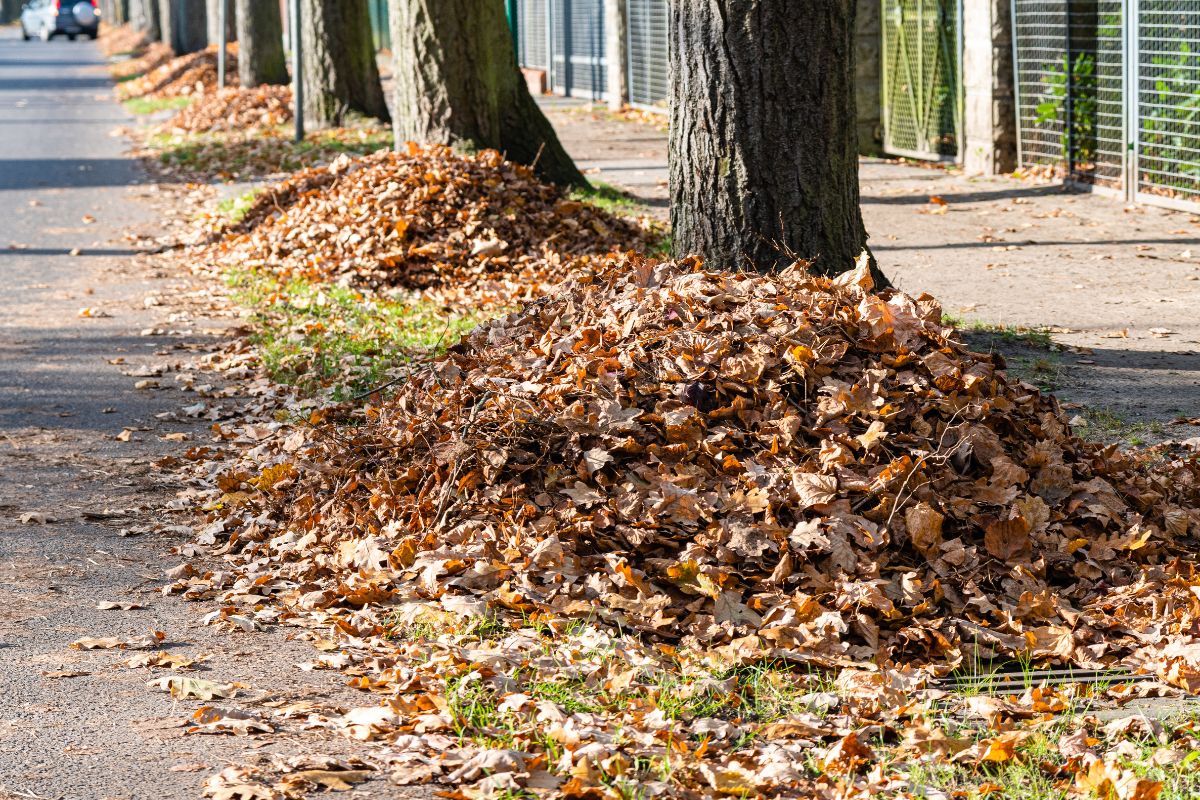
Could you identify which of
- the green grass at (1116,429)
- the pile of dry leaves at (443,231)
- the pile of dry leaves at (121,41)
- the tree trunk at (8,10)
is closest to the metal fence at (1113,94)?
the pile of dry leaves at (443,231)

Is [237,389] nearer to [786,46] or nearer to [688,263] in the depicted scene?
[688,263]

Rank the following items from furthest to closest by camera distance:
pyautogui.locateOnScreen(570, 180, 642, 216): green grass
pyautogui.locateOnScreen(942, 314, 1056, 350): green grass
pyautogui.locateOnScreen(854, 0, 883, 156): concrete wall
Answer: pyautogui.locateOnScreen(854, 0, 883, 156): concrete wall, pyautogui.locateOnScreen(570, 180, 642, 216): green grass, pyautogui.locateOnScreen(942, 314, 1056, 350): green grass

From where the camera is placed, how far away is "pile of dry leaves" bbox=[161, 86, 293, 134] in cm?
2062

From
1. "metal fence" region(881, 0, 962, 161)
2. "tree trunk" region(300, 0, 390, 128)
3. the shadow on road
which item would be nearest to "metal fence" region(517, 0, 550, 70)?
"tree trunk" region(300, 0, 390, 128)

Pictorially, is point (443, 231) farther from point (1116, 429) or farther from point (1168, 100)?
point (1168, 100)

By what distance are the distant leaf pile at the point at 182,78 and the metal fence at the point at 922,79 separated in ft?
43.9

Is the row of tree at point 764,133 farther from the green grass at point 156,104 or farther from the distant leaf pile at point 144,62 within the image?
the distant leaf pile at point 144,62

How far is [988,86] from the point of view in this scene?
1453cm

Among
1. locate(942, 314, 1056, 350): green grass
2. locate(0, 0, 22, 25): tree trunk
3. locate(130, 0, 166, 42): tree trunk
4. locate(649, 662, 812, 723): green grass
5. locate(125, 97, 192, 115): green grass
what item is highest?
locate(0, 0, 22, 25): tree trunk

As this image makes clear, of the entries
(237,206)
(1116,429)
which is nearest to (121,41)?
(237,206)

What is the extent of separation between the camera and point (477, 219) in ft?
35.0

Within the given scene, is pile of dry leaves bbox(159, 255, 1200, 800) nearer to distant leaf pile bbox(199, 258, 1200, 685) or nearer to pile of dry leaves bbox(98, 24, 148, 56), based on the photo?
distant leaf pile bbox(199, 258, 1200, 685)

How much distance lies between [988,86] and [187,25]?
999 inches

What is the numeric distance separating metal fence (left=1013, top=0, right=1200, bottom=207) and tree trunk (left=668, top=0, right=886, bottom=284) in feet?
20.0
